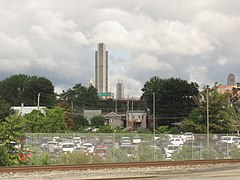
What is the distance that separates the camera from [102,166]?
2639cm

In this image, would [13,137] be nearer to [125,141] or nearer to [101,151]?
[101,151]

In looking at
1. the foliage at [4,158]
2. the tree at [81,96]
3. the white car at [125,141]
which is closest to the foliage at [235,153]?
the white car at [125,141]

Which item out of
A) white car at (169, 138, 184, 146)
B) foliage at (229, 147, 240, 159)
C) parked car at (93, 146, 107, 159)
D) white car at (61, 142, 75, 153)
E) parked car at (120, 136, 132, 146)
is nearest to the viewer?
parked car at (93, 146, 107, 159)

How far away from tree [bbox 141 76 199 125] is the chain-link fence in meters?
66.7

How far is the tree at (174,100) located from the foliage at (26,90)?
145 ft

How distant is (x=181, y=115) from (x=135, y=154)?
73625mm

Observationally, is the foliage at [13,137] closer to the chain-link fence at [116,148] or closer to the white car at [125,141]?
the chain-link fence at [116,148]

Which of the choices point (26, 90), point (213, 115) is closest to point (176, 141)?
point (213, 115)

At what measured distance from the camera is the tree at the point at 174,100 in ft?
340

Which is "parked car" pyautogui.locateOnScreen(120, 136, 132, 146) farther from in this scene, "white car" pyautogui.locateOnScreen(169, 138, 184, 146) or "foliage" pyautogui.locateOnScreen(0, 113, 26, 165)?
"foliage" pyautogui.locateOnScreen(0, 113, 26, 165)

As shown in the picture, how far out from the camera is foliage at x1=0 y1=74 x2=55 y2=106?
142 metres

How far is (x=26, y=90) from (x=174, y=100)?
5979 centimetres

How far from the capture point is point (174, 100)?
106938 mm

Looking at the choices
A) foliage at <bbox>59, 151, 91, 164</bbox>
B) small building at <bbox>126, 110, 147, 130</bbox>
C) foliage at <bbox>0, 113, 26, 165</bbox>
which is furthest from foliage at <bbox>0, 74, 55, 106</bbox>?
foliage at <bbox>0, 113, 26, 165</bbox>
